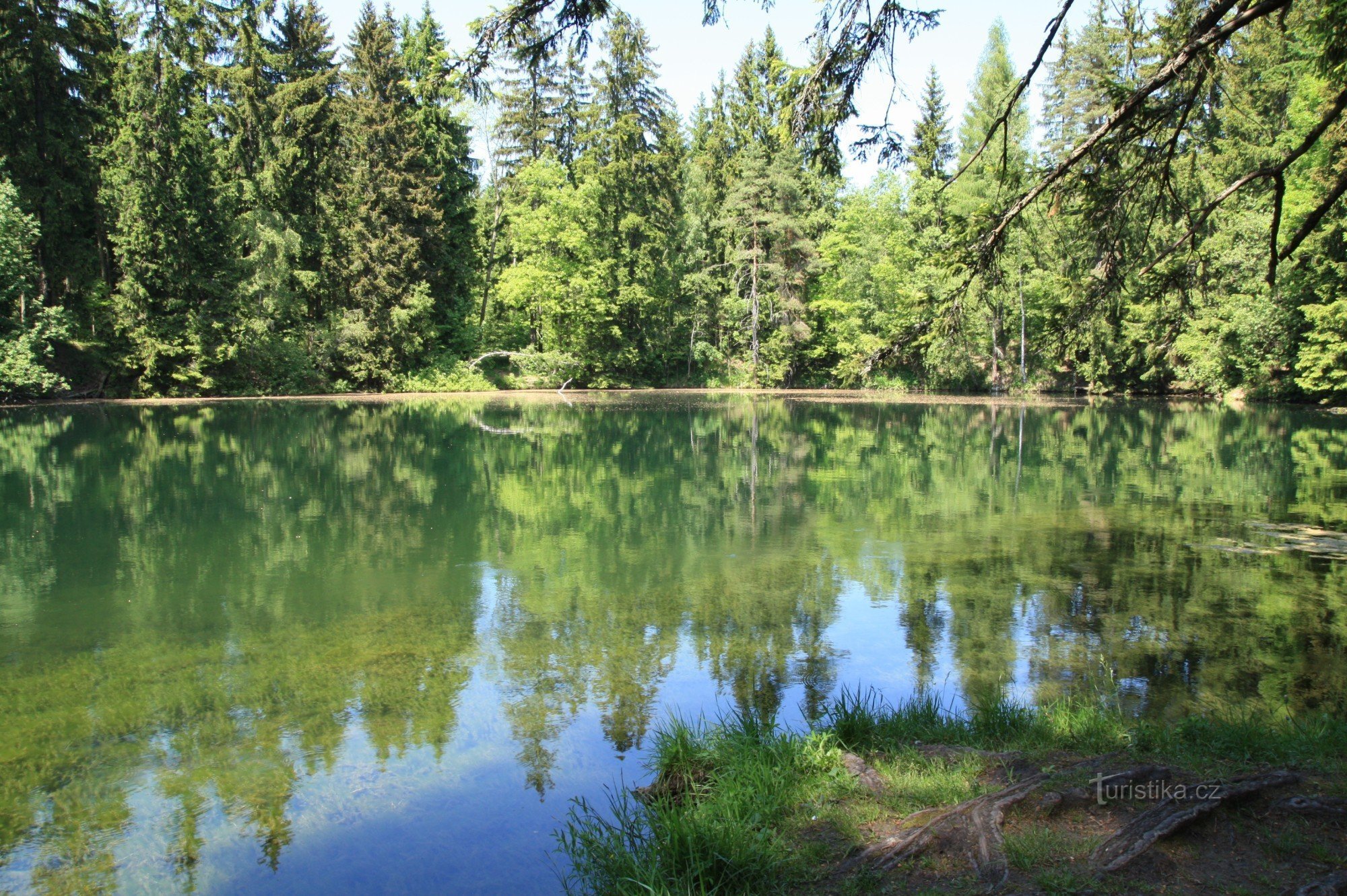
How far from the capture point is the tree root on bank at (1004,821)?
132 inches

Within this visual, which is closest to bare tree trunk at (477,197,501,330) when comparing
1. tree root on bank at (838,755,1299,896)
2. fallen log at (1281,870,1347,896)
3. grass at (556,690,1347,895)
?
grass at (556,690,1347,895)

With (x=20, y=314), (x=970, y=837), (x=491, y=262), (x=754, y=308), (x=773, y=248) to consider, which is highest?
(x=773, y=248)

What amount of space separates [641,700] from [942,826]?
2950 mm

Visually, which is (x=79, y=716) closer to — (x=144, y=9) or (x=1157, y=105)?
(x=1157, y=105)

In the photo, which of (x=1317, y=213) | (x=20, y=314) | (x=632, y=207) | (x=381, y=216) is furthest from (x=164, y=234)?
(x=1317, y=213)

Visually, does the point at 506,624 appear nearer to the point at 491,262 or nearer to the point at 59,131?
the point at 59,131

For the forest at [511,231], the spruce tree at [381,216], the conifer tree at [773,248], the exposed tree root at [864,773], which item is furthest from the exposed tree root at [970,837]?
the conifer tree at [773,248]

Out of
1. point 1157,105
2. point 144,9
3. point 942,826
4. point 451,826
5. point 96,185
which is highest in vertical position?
point 144,9

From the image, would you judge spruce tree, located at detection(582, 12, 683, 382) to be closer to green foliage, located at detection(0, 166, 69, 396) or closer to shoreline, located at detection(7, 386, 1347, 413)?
shoreline, located at detection(7, 386, 1347, 413)

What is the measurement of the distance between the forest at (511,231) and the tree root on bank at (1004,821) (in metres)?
20.6

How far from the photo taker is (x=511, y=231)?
4756 cm

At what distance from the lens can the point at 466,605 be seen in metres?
8.64

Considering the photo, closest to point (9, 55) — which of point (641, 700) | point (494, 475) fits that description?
point (494, 475)

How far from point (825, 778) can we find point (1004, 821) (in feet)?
3.21
